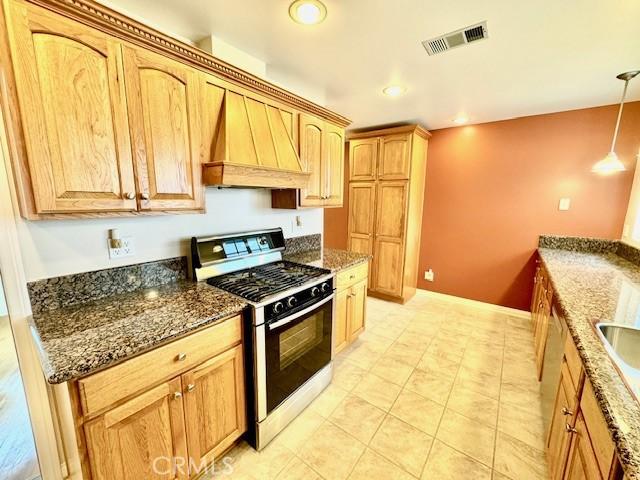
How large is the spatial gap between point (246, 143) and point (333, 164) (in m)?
1.07

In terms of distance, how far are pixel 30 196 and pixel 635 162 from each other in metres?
→ 4.52

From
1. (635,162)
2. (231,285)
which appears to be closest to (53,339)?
(231,285)

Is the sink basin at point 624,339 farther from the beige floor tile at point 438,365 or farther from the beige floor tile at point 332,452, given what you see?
the beige floor tile at point 332,452

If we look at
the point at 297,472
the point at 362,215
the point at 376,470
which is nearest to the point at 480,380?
the point at 376,470

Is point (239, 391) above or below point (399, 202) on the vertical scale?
below

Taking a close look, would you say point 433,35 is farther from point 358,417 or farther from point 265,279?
point 358,417

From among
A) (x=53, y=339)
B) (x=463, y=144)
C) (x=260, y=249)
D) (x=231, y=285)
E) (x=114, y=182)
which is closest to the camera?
(x=53, y=339)

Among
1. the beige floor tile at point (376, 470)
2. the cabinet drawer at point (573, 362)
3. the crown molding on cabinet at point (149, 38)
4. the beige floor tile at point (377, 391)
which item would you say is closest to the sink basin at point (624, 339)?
the cabinet drawer at point (573, 362)

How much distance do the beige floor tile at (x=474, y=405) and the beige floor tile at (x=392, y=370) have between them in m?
0.37

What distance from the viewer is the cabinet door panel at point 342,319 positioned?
7.53 ft

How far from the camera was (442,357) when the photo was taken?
8.29ft

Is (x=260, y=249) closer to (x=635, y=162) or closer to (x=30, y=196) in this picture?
(x=30, y=196)

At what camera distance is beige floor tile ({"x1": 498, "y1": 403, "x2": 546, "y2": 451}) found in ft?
5.47

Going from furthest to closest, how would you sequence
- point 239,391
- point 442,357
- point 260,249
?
point 442,357 < point 260,249 < point 239,391
